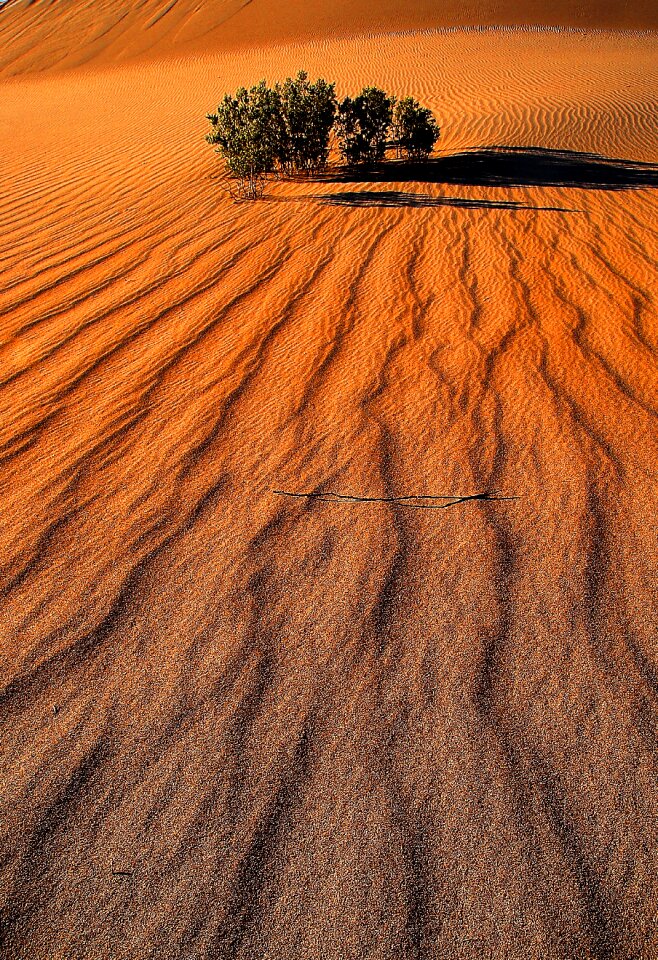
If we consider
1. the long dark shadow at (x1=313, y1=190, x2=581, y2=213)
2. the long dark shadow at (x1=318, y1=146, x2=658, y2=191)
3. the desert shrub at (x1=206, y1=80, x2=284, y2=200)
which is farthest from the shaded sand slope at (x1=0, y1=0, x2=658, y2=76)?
the long dark shadow at (x1=313, y1=190, x2=581, y2=213)

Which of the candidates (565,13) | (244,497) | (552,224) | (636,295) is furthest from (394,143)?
(565,13)

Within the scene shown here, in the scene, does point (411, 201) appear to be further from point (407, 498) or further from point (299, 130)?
point (407, 498)

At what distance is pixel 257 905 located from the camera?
5.50 feet

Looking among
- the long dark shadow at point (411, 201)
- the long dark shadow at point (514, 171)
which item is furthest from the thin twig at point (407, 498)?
the long dark shadow at point (514, 171)

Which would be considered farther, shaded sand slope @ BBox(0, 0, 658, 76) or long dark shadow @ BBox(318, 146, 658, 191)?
shaded sand slope @ BBox(0, 0, 658, 76)

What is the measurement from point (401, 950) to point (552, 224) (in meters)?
7.22

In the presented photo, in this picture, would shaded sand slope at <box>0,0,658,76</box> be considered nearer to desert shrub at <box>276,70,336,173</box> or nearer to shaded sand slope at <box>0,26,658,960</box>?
desert shrub at <box>276,70,336,173</box>

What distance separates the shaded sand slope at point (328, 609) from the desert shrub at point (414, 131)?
18.3ft

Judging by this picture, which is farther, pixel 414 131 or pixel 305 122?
pixel 414 131

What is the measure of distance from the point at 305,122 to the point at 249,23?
92.1 ft

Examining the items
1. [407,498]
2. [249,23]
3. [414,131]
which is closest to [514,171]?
[414,131]

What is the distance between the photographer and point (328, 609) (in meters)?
2.54

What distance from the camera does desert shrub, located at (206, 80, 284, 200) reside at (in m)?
8.72

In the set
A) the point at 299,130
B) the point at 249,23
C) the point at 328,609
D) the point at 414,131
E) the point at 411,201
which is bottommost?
the point at 328,609
